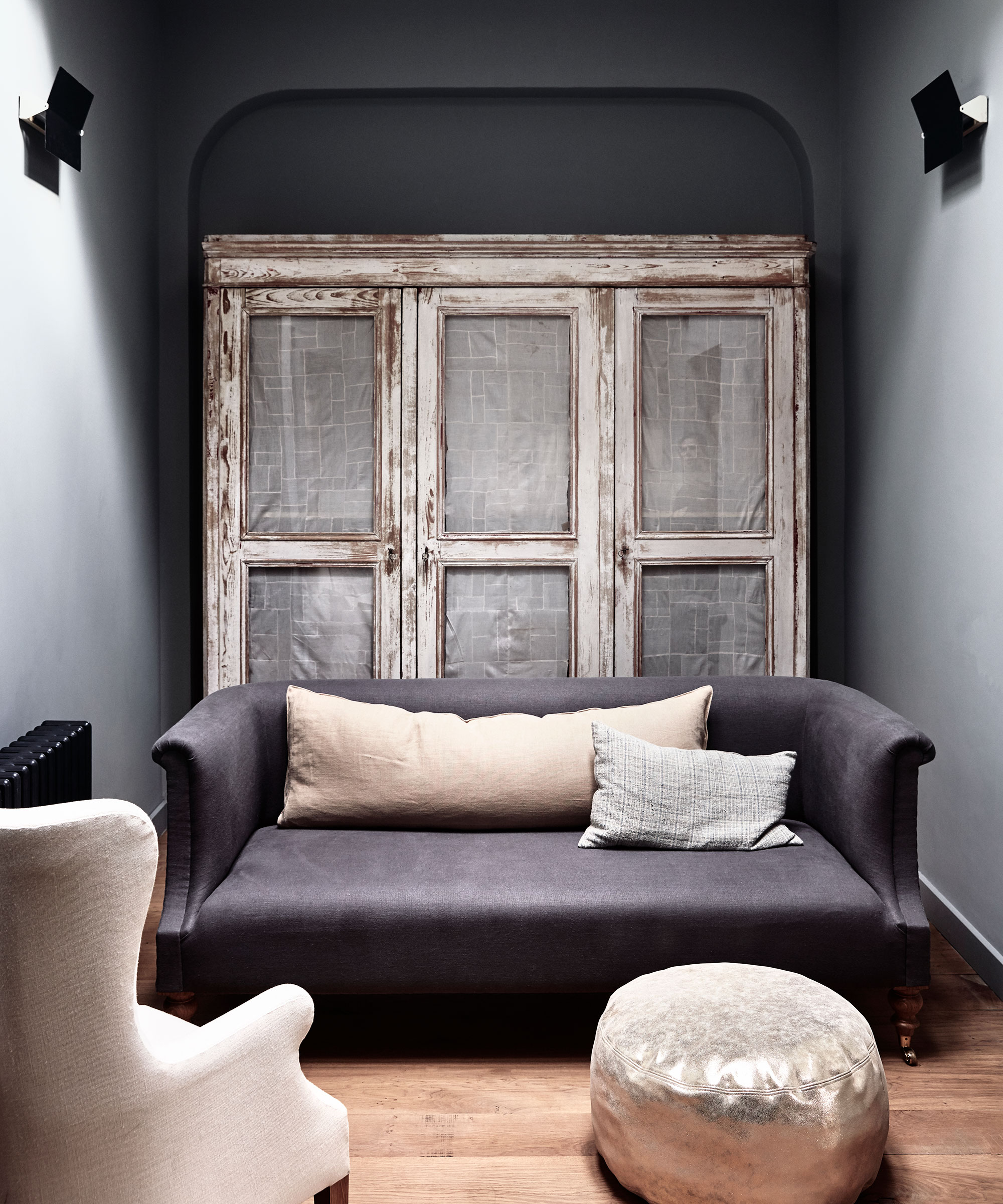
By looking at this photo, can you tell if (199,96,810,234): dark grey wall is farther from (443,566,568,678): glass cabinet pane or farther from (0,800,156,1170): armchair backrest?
(0,800,156,1170): armchair backrest

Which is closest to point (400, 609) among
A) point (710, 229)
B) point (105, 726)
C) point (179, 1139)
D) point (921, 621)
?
point (105, 726)

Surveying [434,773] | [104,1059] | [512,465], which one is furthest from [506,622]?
[104,1059]

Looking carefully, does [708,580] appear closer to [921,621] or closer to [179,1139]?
[921,621]

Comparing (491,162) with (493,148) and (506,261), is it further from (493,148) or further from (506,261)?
(506,261)

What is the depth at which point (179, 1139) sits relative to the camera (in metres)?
1.09

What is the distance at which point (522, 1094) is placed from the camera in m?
1.84

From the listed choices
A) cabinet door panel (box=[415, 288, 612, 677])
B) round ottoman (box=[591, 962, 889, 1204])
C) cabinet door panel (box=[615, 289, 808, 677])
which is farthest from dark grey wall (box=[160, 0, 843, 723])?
round ottoman (box=[591, 962, 889, 1204])

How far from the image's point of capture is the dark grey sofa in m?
1.88

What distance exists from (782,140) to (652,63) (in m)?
0.59

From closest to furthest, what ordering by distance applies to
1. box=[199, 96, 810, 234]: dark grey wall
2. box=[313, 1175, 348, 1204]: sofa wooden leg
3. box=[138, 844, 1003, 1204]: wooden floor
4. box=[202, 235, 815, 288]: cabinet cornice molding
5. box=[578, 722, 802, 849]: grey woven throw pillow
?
1. box=[313, 1175, 348, 1204]: sofa wooden leg
2. box=[138, 844, 1003, 1204]: wooden floor
3. box=[578, 722, 802, 849]: grey woven throw pillow
4. box=[202, 235, 815, 288]: cabinet cornice molding
5. box=[199, 96, 810, 234]: dark grey wall

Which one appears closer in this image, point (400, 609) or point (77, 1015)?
point (77, 1015)

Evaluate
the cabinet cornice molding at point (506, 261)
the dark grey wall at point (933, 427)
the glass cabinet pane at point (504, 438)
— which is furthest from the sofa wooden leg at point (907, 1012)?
the cabinet cornice molding at point (506, 261)

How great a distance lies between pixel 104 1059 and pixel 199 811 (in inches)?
37.4

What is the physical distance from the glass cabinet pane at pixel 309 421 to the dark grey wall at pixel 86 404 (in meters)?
0.45
